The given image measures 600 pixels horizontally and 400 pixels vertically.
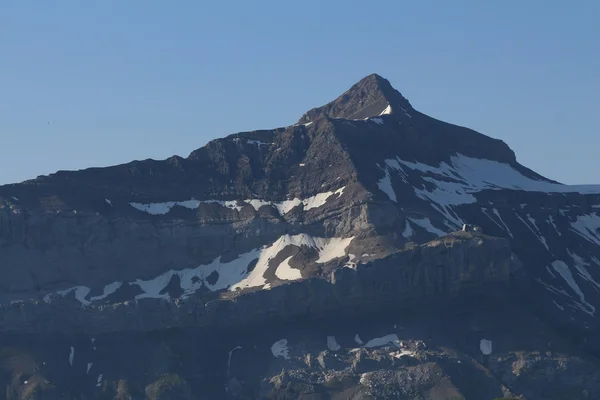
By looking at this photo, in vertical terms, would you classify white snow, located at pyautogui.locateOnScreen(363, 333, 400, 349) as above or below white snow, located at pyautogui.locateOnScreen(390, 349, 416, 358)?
above

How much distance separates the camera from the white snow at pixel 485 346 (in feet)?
646

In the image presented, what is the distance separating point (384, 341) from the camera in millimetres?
198750

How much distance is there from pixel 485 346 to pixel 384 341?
38.8 ft

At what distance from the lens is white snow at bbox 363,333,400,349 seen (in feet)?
650

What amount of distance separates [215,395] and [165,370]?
7.08m

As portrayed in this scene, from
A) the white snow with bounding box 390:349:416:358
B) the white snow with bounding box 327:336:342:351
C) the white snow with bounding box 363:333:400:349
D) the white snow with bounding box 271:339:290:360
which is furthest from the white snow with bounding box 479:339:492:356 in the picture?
the white snow with bounding box 271:339:290:360

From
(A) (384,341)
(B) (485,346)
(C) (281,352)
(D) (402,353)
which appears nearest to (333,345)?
(A) (384,341)

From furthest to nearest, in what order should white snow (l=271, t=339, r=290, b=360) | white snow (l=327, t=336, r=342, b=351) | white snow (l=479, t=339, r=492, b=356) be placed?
white snow (l=327, t=336, r=342, b=351) → white snow (l=271, t=339, r=290, b=360) → white snow (l=479, t=339, r=492, b=356)

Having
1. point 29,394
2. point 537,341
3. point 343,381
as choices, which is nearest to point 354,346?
point 343,381

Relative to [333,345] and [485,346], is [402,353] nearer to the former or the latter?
[333,345]

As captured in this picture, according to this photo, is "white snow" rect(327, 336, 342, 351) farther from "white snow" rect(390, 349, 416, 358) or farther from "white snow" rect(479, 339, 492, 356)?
"white snow" rect(479, 339, 492, 356)

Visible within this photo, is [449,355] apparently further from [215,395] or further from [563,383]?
[215,395]

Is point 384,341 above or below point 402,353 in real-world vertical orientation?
above

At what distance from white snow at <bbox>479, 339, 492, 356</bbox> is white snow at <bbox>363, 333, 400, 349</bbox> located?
32.0 feet
